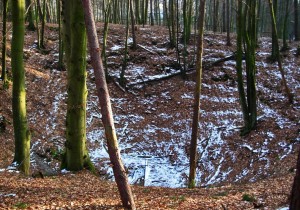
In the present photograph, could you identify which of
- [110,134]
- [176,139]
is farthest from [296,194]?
[176,139]

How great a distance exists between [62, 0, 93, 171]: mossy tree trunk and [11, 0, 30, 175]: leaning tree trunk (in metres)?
1.24

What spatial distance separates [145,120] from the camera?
16.6m

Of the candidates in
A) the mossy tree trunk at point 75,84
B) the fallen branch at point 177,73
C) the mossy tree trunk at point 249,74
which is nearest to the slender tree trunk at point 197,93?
the mossy tree trunk at point 75,84

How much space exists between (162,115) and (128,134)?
2.47 meters

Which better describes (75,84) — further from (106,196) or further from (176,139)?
(176,139)

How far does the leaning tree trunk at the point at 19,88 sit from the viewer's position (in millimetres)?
8578

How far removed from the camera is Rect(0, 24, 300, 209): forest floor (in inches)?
280

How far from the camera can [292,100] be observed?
16609 millimetres

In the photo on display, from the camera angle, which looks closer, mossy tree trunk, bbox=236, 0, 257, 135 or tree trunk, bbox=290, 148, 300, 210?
tree trunk, bbox=290, 148, 300, 210

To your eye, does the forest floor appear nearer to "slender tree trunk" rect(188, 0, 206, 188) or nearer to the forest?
the forest

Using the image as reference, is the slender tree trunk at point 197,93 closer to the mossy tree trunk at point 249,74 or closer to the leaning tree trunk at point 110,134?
the leaning tree trunk at point 110,134

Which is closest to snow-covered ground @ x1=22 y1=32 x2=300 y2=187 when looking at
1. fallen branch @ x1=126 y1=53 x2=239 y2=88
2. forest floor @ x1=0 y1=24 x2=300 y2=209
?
forest floor @ x1=0 y1=24 x2=300 y2=209

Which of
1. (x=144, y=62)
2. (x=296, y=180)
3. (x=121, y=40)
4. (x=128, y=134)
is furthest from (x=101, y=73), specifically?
(x=121, y=40)

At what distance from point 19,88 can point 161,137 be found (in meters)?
7.83
